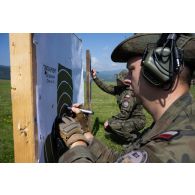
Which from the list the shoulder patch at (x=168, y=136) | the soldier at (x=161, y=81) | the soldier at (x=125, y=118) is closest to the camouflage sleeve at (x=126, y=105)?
the soldier at (x=125, y=118)

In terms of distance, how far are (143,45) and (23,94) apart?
618 mm

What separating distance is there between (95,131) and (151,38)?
15.6ft

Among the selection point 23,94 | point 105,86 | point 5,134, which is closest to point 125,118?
point 105,86

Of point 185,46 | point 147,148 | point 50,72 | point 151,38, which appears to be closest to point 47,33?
point 50,72

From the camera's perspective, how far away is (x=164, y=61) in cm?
133

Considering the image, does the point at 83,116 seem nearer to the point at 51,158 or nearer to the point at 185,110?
the point at 51,158

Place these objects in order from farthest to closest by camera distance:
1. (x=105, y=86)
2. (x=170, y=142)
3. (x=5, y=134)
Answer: (x=105, y=86), (x=5, y=134), (x=170, y=142)

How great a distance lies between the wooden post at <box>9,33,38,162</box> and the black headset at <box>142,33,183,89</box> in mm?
564

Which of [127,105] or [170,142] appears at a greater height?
[170,142]

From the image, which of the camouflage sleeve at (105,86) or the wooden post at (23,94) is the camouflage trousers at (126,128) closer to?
the camouflage sleeve at (105,86)

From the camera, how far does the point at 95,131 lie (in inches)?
239

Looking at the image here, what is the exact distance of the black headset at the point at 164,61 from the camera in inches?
51.4

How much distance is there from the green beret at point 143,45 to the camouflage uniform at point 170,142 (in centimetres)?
19

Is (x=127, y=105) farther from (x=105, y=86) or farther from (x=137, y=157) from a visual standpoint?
(x=137, y=157)
